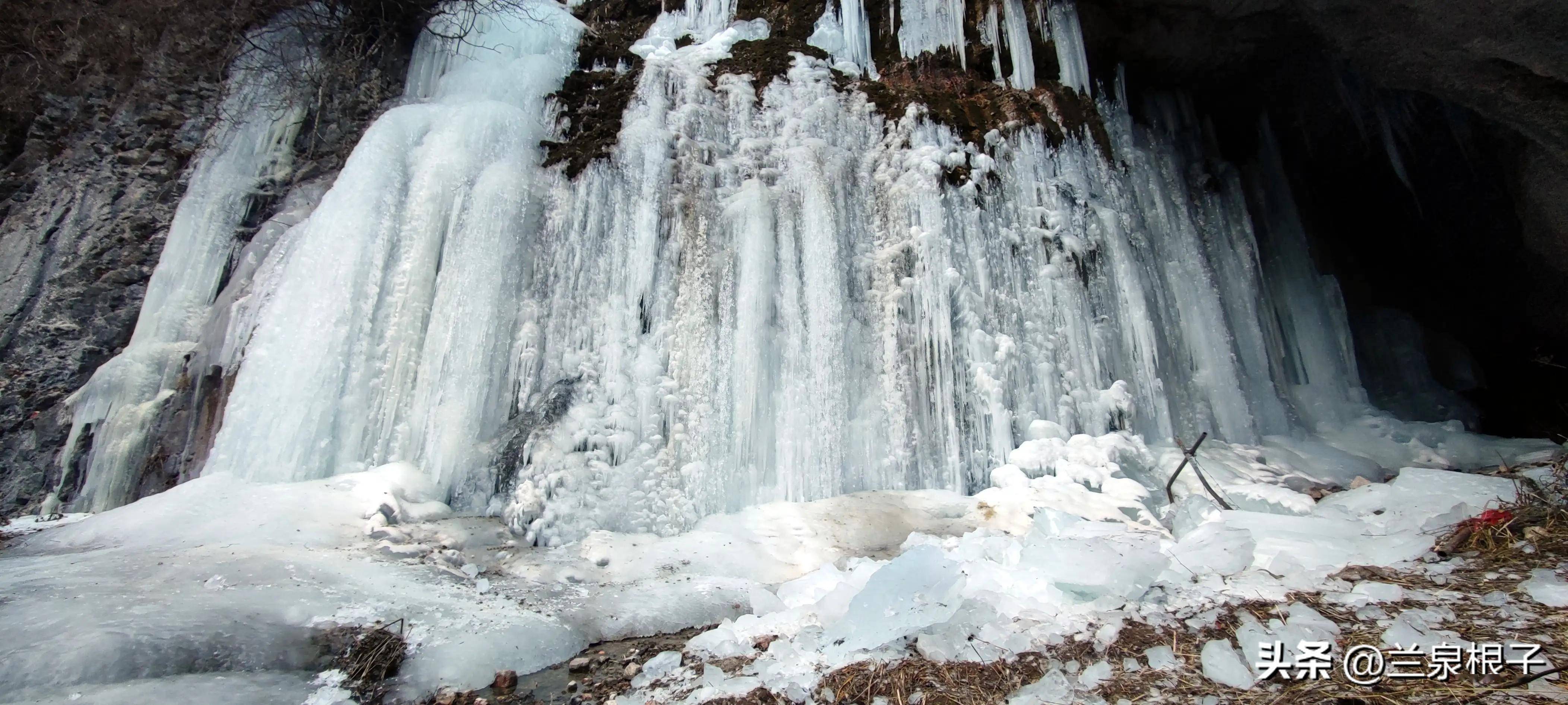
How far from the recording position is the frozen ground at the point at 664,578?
2.50 meters

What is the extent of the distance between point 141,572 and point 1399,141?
1105 centimetres

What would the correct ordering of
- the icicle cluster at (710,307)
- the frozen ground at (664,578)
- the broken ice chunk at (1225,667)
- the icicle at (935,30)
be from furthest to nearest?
the icicle at (935,30), the icicle cluster at (710,307), the frozen ground at (664,578), the broken ice chunk at (1225,667)

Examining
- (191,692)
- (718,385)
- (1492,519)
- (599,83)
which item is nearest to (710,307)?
(718,385)

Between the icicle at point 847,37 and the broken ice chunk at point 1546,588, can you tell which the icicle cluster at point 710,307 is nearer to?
the icicle at point 847,37

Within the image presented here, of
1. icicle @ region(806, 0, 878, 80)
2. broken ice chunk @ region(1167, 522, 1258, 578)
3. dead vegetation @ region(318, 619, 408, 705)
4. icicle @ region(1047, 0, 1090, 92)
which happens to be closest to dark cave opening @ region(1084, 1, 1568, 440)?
icicle @ region(1047, 0, 1090, 92)

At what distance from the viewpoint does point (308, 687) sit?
8.52 feet

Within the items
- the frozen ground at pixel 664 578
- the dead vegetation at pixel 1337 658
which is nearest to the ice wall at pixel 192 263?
the frozen ground at pixel 664 578

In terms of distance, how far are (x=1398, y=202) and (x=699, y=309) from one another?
8.55 meters

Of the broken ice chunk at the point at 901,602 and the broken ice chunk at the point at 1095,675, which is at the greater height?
the broken ice chunk at the point at 901,602

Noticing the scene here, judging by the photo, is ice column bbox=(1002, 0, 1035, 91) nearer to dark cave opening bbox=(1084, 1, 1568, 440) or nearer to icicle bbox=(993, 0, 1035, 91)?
icicle bbox=(993, 0, 1035, 91)

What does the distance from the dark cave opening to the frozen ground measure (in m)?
4.91

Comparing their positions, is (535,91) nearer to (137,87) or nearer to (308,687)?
(137,87)

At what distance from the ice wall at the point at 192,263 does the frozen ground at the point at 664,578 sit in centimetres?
173

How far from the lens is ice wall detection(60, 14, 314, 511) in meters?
5.68
